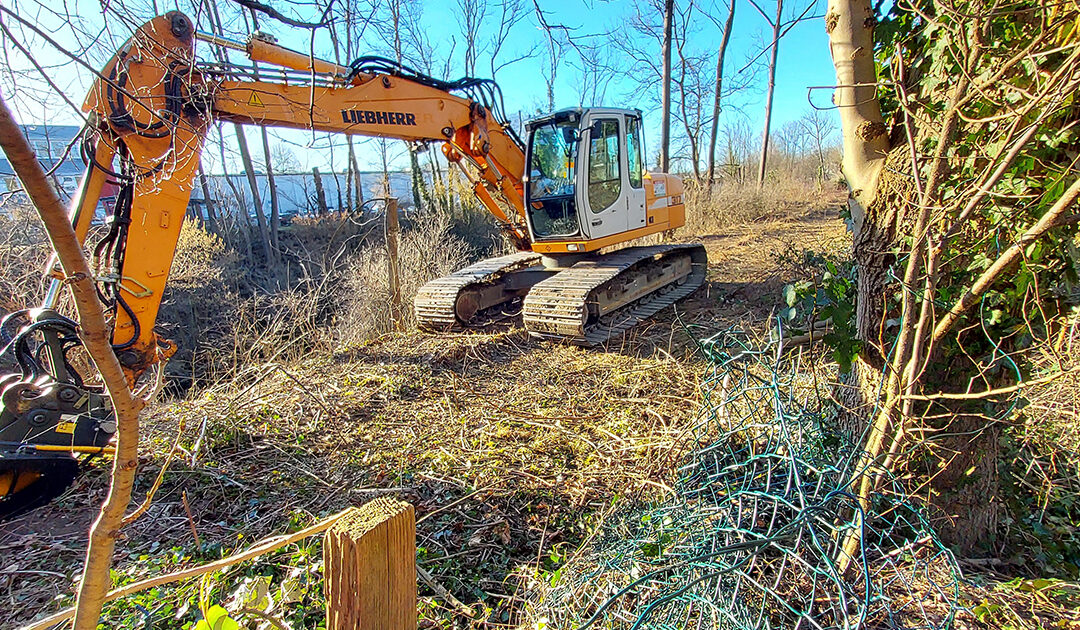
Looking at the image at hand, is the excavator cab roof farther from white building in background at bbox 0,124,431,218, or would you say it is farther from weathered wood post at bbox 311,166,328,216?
weathered wood post at bbox 311,166,328,216

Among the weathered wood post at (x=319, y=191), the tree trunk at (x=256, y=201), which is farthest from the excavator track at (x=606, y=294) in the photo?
the weathered wood post at (x=319, y=191)

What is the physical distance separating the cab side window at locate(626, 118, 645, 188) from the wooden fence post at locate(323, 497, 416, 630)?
6062 mm

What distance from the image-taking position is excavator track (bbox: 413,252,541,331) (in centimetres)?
627

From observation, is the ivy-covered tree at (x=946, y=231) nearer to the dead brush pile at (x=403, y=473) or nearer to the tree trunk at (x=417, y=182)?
the dead brush pile at (x=403, y=473)

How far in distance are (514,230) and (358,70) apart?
2.93 meters

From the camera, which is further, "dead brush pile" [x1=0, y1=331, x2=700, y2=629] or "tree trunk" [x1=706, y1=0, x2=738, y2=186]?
"tree trunk" [x1=706, y1=0, x2=738, y2=186]

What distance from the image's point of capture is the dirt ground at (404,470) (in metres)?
2.41

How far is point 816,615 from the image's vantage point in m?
1.76

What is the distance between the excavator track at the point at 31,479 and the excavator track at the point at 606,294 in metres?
3.86

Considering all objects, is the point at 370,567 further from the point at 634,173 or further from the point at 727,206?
the point at 727,206

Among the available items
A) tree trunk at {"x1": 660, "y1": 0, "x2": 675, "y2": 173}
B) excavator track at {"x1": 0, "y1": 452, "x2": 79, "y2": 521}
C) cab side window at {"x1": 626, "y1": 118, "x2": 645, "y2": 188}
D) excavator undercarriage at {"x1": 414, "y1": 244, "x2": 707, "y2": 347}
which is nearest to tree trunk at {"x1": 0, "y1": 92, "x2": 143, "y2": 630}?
excavator track at {"x1": 0, "y1": 452, "x2": 79, "y2": 521}

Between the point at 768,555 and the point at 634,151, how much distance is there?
5.56m

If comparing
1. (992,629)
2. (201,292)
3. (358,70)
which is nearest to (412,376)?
(358,70)

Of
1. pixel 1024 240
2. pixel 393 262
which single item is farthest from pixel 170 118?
pixel 1024 240
